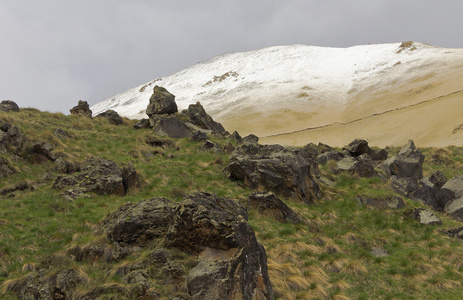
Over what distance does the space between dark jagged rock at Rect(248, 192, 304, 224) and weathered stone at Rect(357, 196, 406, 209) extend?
482cm

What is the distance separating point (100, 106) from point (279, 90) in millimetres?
58839

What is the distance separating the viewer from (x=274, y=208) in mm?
14562

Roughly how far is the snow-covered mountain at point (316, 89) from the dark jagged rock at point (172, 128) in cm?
2767

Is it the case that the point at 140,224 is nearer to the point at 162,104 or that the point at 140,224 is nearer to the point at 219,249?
A: the point at 219,249

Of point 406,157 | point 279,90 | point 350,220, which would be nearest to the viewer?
point 350,220

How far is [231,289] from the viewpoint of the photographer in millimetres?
7387

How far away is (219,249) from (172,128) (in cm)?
2215

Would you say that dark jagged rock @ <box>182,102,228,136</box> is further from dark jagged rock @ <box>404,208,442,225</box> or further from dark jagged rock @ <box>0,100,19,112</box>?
dark jagged rock @ <box>404,208,442,225</box>

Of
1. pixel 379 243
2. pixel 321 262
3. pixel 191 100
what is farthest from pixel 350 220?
pixel 191 100

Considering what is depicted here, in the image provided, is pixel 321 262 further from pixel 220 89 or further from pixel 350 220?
pixel 220 89

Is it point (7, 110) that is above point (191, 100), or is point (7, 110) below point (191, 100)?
below

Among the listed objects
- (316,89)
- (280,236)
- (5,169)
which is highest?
(316,89)

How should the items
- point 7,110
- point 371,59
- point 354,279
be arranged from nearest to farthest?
point 354,279, point 7,110, point 371,59

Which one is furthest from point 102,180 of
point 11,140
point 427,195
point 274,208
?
point 427,195
